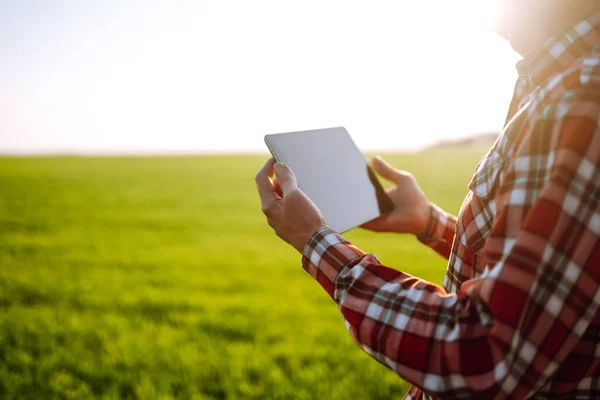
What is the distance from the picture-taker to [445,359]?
1015 mm

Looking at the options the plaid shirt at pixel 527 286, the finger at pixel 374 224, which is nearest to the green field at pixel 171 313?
the finger at pixel 374 224

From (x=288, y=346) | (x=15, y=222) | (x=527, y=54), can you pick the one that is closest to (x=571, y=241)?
(x=527, y=54)

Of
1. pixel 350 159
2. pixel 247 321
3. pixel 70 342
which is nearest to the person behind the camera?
pixel 350 159

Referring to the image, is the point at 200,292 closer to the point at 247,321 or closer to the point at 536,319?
the point at 247,321

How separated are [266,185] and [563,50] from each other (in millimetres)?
Answer: 977

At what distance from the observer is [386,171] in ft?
7.80

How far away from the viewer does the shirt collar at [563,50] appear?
43.9 inches

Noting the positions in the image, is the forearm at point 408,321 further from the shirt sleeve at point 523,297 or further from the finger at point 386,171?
the finger at point 386,171

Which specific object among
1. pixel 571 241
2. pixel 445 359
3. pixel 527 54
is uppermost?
pixel 527 54

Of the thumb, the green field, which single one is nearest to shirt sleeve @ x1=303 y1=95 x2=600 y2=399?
the thumb

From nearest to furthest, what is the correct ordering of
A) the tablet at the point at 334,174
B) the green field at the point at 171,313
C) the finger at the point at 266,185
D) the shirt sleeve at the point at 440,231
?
the finger at the point at 266,185
the tablet at the point at 334,174
the shirt sleeve at the point at 440,231
the green field at the point at 171,313

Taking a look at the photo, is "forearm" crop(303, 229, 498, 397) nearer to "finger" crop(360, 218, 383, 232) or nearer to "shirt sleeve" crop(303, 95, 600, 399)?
"shirt sleeve" crop(303, 95, 600, 399)

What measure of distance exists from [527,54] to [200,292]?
5266 millimetres

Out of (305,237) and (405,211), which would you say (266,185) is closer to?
(305,237)
